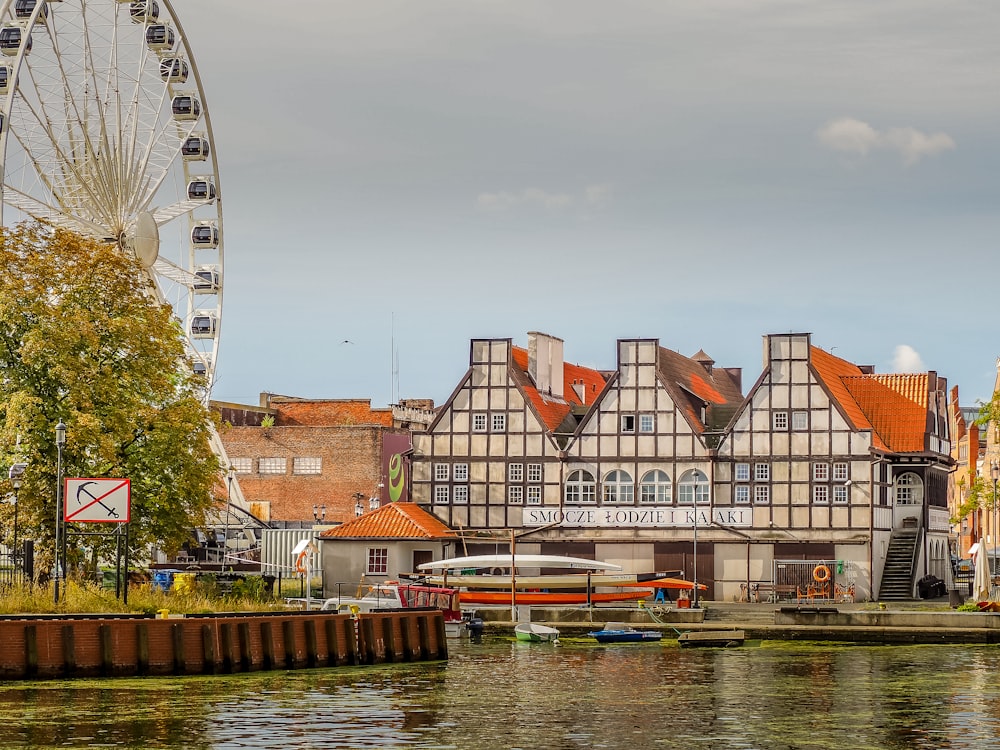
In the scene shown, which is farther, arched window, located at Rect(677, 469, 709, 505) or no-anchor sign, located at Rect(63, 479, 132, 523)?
arched window, located at Rect(677, 469, 709, 505)

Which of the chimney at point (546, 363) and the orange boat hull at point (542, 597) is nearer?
the orange boat hull at point (542, 597)

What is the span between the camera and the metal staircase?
82250 millimetres

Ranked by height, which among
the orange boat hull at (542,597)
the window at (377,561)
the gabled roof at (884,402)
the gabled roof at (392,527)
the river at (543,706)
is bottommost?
the river at (543,706)

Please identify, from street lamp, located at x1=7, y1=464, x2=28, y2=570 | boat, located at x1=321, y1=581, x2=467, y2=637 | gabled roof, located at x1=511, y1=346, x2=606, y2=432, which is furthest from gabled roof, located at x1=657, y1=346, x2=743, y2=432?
street lamp, located at x1=7, y1=464, x2=28, y2=570

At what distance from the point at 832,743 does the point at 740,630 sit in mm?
25952

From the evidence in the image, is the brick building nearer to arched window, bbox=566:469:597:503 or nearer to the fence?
arched window, bbox=566:469:597:503

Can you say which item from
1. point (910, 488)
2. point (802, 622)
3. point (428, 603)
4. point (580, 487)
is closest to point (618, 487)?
point (580, 487)

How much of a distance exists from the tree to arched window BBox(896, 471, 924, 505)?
37.3 metres

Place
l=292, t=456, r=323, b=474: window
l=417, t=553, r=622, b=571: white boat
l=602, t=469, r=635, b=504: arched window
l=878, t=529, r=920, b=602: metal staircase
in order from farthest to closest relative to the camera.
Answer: l=292, t=456, r=323, b=474: window → l=602, t=469, r=635, b=504: arched window → l=878, t=529, r=920, b=602: metal staircase → l=417, t=553, r=622, b=571: white boat


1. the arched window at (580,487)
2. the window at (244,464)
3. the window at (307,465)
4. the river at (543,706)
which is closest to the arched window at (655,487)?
the arched window at (580,487)

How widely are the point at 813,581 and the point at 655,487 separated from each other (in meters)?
8.80

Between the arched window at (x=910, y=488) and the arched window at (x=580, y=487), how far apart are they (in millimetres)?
14565

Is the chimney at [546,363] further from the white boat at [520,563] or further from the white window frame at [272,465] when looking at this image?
the white window frame at [272,465]

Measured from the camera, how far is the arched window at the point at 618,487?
3361 inches
